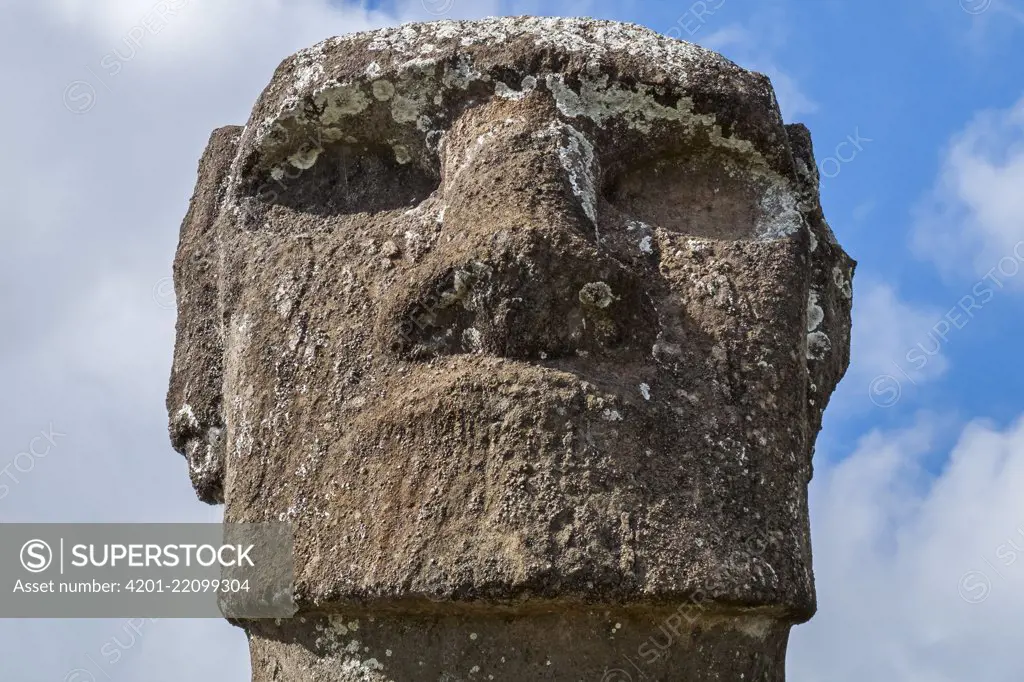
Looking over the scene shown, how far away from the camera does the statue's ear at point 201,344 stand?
2959 mm

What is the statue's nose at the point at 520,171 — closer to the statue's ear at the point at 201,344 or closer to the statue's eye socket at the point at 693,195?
the statue's eye socket at the point at 693,195

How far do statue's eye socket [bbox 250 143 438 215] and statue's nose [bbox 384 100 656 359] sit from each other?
0.23 m

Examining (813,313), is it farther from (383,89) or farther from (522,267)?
(383,89)

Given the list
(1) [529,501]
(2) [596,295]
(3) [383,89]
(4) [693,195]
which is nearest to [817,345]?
(4) [693,195]

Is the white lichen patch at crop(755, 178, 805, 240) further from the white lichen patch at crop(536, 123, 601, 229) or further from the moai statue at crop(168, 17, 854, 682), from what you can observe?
the white lichen patch at crop(536, 123, 601, 229)

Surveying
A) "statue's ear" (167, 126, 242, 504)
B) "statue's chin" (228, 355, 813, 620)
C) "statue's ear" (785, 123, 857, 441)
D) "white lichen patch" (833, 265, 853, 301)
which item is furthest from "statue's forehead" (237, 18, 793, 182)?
"statue's chin" (228, 355, 813, 620)

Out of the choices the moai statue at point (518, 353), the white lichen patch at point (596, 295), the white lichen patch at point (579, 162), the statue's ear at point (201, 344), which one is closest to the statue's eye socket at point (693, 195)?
the moai statue at point (518, 353)

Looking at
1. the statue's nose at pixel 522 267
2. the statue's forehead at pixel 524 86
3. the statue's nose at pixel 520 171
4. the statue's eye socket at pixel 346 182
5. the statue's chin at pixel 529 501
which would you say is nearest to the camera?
the statue's chin at pixel 529 501

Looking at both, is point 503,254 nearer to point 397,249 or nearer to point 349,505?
point 397,249

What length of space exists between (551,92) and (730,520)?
1.02 meters

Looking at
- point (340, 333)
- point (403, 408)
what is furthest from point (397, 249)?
point (403, 408)

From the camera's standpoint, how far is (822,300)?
283 centimetres

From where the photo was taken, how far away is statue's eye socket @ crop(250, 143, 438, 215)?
9.39ft

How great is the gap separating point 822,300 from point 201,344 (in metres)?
1.50
